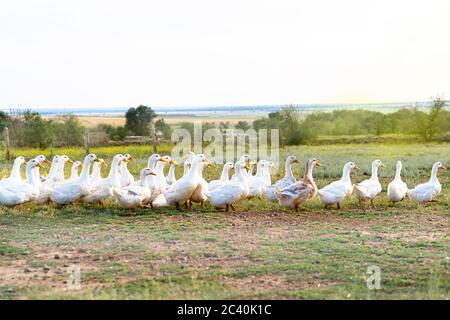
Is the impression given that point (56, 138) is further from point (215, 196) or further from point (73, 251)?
point (73, 251)

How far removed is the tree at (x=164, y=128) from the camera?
122 ft

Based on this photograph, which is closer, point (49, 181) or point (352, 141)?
point (49, 181)

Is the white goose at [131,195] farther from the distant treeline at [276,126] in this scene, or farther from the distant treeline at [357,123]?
the distant treeline at [357,123]

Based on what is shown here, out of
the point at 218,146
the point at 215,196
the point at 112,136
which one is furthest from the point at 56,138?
the point at 215,196

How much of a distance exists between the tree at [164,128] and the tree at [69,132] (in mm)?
4711

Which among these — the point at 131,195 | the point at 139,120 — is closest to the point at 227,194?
the point at 131,195

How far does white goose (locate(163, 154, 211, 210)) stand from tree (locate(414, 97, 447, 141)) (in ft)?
96.6

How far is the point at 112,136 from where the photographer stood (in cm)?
3791

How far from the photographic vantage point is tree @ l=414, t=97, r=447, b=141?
38.6 m

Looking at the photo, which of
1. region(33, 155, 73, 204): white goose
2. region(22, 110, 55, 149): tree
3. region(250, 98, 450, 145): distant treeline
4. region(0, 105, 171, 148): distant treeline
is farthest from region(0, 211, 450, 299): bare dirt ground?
region(250, 98, 450, 145): distant treeline

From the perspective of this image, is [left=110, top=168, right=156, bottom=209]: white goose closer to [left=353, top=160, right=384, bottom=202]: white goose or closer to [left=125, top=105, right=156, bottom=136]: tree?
[left=353, top=160, right=384, bottom=202]: white goose

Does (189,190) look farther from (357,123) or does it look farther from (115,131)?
(357,123)
